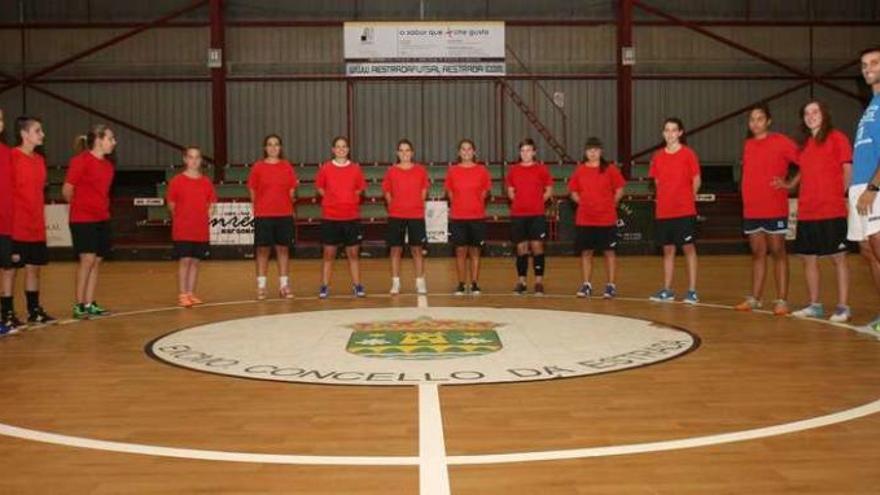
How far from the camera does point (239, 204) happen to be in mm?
18719

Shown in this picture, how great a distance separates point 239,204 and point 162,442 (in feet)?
49.7

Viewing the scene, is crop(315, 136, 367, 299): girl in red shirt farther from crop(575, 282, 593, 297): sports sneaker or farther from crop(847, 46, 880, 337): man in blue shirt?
crop(847, 46, 880, 337): man in blue shirt

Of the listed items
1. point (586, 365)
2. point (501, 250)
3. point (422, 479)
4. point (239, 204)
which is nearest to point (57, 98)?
point (239, 204)

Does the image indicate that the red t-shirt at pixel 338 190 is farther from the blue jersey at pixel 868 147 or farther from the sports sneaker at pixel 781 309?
the blue jersey at pixel 868 147

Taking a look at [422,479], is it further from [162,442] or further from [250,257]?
[250,257]

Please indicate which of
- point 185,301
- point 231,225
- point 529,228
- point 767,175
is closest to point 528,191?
point 529,228

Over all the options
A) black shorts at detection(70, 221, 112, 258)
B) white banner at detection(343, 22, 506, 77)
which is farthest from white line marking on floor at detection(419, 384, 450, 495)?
white banner at detection(343, 22, 506, 77)

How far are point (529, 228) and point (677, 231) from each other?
174 cm

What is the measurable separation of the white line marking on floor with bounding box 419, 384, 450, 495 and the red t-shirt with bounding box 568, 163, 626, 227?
17.5 ft

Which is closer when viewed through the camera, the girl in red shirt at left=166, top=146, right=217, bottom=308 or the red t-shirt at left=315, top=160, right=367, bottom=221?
the girl in red shirt at left=166, top=146, right=217, bottom=308

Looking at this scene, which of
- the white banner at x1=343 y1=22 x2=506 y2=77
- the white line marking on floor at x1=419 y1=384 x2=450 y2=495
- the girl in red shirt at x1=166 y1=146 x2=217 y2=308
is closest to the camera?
the white line marking on floor at x1=419 y1=384 x2=450 y2=495

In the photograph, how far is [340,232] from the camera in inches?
400

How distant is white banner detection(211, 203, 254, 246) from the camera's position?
18.7m

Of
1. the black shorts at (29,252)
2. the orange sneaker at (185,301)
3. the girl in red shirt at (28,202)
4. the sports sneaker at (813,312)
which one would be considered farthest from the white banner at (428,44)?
the sports sneaker at (813,312)
